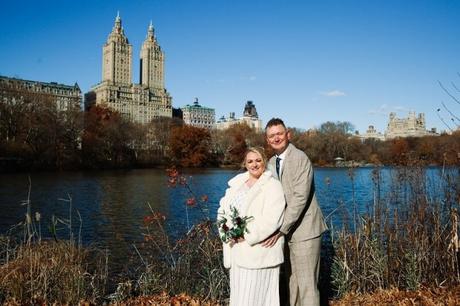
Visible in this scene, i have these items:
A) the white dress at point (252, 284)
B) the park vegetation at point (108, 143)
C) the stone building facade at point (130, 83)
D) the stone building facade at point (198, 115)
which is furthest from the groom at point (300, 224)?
the stone building facade at point (198, 115)

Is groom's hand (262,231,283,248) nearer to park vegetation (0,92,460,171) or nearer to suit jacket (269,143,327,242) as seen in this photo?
suit jacket (269,143,327,242)

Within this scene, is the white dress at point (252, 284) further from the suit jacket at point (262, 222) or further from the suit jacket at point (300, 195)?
the suit jacket at point (300, 195)

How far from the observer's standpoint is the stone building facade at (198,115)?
150750 mm

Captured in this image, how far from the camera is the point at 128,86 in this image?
13000cm

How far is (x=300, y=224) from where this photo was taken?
3.85m

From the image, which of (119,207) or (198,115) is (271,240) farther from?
(198,115)

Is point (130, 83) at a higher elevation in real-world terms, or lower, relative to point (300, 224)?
higher

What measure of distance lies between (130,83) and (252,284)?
137 metres

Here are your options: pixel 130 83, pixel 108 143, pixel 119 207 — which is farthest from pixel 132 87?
pixel 119 207

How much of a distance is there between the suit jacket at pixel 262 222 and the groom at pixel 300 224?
256 mm

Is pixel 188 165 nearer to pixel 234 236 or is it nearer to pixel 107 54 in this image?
pixel 234 236

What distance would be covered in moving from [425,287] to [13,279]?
531cm

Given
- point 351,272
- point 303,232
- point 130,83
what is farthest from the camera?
point 130,83

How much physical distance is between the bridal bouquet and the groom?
450 millimetres
